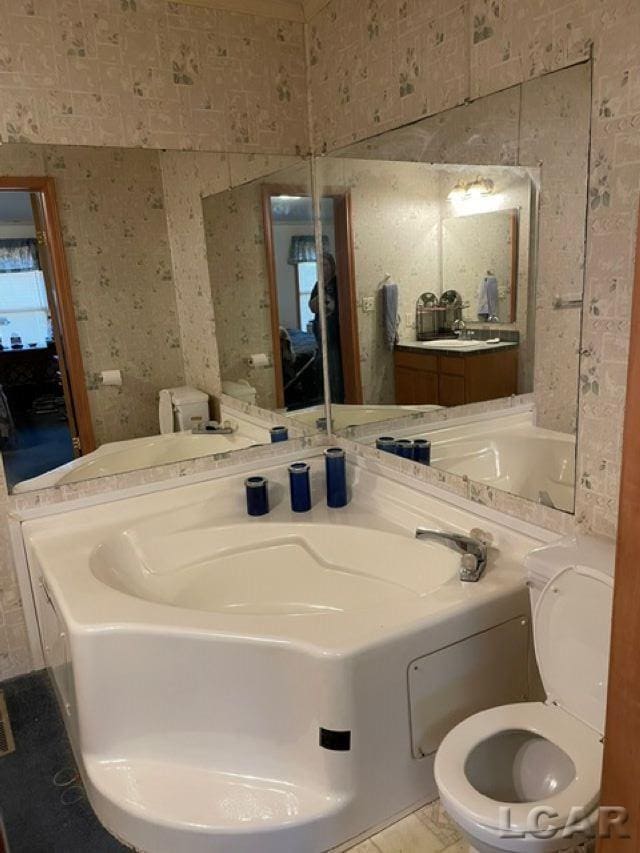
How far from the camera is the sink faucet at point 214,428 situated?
2486mm

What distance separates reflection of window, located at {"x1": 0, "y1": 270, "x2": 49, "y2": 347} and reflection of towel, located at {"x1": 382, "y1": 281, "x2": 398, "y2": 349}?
1231 mm

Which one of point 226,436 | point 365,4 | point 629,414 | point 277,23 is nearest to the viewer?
point 629,414

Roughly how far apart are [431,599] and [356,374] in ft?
3.79

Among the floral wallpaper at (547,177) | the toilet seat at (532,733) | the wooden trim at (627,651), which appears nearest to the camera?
the wooden trim at (627,651)

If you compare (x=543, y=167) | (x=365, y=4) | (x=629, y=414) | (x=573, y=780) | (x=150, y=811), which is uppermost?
(x=365, y=4)

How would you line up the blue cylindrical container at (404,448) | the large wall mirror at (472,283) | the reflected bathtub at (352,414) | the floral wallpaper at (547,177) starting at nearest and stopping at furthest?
the floral wallpaper at (547,177), the large wall mirror at (472,283), the blue cylindrical container at (404,448), the reflected bathtub at (352,414)

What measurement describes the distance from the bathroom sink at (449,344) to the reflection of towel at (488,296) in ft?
0.36

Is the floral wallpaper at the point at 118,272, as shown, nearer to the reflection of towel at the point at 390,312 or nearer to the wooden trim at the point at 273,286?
the wooden trim at the point at 273,286

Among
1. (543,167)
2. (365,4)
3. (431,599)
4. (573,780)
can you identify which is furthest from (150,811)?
(365,4)

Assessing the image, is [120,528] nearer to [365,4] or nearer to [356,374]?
[356,374]

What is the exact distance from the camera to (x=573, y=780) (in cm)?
139

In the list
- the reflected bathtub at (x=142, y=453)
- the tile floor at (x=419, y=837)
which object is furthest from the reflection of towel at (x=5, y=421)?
the tile floor at (x=419, y=837)

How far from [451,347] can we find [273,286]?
859mm

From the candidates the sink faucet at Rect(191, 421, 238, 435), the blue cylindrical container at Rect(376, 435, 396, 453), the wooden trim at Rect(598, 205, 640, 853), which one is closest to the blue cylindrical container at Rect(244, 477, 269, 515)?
the sink faucet at Rect(191, 421, 238, 435)
